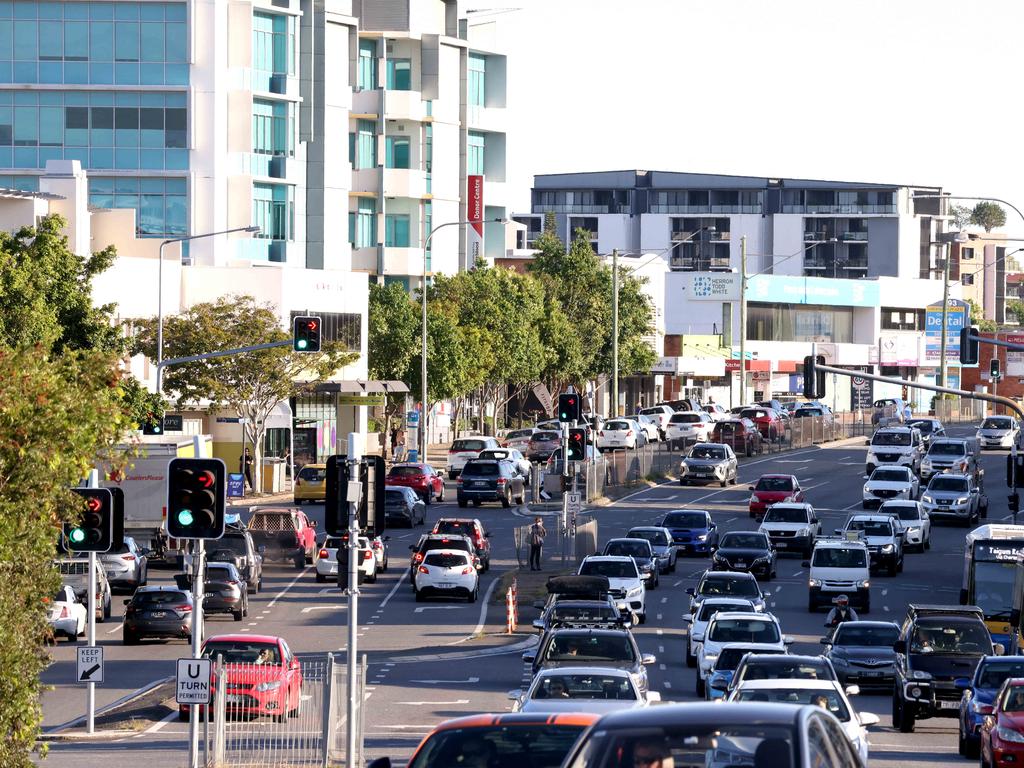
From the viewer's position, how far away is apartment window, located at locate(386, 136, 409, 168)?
10969 centimetres

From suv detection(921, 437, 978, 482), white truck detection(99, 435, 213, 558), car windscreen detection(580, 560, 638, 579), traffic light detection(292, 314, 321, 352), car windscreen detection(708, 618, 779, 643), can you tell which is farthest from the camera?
suv detection(921, 437, 978, 482)

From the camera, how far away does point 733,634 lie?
104 feet

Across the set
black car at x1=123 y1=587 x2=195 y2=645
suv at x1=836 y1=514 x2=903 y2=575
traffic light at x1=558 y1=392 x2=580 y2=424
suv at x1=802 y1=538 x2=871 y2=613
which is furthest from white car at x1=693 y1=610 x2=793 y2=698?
suv at x1=836 y1=514 x2=903 y2=575

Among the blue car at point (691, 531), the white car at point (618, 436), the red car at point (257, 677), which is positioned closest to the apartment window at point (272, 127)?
the white car at point (618, 436)

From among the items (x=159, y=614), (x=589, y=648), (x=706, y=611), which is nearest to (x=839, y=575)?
(x=706, y=611)

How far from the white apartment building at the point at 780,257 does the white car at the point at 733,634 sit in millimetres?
96305

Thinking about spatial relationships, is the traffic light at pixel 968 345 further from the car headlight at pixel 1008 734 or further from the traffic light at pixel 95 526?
the traffic light at pixel 95 526

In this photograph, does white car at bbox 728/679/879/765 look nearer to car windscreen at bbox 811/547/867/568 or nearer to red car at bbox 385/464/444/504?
car windscreen at bbox 811/547/867/568

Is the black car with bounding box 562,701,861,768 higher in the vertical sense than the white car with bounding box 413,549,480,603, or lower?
higher

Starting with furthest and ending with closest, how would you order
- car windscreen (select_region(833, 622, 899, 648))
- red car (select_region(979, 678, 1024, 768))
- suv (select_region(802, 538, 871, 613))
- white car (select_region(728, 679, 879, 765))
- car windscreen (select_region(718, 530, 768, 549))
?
1. car windscreen (select_region(718, 530, 768, 549))
2. suv (select_region(802, 538, 871, 613))
3. car windscreen (select_region(833, 622, 899, 648))
4. red car (select_region(979, 678, 1024, 768))
5. white car (select_region(728, 679, 879, 765))

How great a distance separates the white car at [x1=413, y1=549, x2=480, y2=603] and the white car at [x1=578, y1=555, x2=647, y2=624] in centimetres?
419

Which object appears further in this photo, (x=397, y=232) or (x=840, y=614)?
(x=397, y=232)

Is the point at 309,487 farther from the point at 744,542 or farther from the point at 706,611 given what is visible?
the point at 706,611

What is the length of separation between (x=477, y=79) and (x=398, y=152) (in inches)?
395
